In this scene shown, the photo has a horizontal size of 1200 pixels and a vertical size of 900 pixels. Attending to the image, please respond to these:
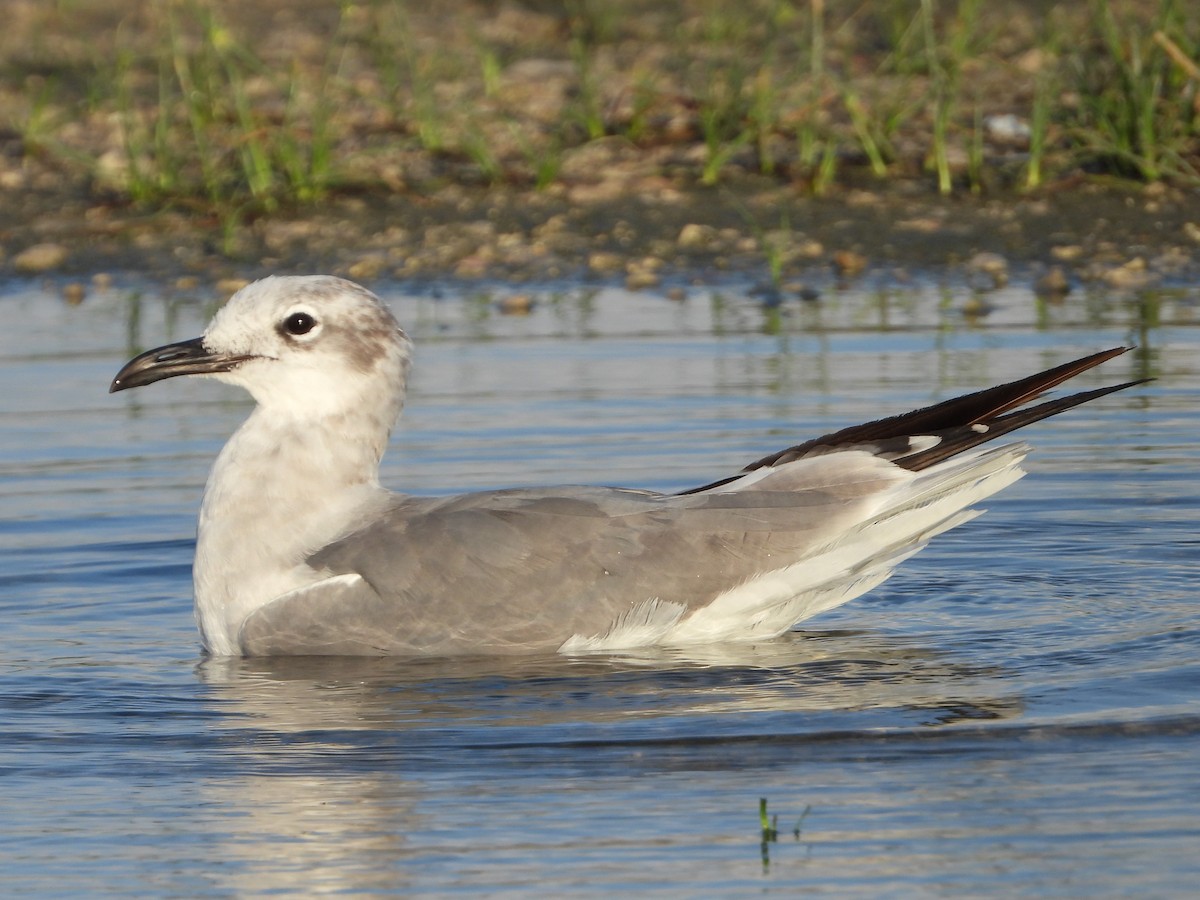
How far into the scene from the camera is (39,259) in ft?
42.4

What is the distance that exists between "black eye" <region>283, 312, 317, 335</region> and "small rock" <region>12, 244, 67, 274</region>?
657 centimetres

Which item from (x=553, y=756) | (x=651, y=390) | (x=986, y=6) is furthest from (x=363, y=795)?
(x=986, y=6)

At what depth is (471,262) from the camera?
1246 cm

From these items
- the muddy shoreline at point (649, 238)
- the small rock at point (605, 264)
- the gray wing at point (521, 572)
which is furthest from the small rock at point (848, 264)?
the gray wing at point (521, 572)

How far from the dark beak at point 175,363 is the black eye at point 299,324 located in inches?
5.6

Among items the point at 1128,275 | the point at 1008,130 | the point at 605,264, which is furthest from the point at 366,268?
the point at 1008,130

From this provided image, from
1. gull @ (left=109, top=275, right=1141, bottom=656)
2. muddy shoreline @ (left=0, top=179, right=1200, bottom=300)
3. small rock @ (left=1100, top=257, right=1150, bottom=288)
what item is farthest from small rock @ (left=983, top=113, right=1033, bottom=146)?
gull @ (left=109, top=275, right=1141, bottom=656)

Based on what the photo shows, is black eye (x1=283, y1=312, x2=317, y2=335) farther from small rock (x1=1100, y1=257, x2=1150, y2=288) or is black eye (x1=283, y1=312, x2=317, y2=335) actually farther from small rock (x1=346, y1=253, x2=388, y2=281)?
small rock (x1=1100, y1=257, x2=1150, y2=288)

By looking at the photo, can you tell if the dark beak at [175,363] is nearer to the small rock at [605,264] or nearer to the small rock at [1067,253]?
the small rock at [605,264]

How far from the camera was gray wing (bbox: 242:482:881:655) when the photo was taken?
20.9ft

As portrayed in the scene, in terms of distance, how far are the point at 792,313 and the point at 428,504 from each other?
4910 mm

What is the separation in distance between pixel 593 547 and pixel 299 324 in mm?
1115

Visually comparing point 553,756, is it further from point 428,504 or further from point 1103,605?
point 1103,605

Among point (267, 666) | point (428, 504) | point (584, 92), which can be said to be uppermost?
point (584, 92)
